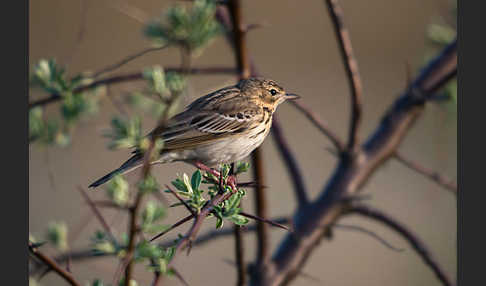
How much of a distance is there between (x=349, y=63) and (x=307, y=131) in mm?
8406

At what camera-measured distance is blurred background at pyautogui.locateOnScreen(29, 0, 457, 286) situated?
854cm

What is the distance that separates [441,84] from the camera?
12.2 feet

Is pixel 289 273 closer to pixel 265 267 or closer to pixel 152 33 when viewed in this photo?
Answer: pixel 265 267

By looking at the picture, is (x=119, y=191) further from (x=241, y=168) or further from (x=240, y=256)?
(x=240, y=256)

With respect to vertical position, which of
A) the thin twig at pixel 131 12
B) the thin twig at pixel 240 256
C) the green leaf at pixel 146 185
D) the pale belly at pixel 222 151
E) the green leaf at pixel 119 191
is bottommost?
the thin twig at pixel 240 256

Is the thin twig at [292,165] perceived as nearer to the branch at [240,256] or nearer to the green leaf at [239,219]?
the branch at [240,256]

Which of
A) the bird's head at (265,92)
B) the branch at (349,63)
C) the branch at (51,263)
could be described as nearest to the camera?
the branch at (51,263)

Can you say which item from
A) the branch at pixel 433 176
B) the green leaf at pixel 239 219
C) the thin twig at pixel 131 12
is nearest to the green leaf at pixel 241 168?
the green leaf at pixel 239 219

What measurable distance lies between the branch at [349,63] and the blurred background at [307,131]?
3.04 m

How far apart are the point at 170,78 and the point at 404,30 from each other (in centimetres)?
1270

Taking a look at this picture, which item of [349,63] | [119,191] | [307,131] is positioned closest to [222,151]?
[349,63]

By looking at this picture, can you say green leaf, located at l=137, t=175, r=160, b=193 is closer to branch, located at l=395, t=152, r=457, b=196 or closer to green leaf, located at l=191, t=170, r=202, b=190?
green leaf, located at l=191, t=170, r=202, b=190

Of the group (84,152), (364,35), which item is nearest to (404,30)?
(364,35)

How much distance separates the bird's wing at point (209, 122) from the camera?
3760 millimetres
